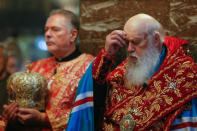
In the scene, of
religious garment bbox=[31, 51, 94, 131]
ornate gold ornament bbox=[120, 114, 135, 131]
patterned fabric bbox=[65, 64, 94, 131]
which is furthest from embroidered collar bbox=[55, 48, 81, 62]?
ornate gold ornament bbox=[120, 114, 135, 131]

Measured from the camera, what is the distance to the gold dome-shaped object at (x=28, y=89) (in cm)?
360

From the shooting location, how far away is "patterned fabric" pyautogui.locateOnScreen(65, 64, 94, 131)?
3092 mm

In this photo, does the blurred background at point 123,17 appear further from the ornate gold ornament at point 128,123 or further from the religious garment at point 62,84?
the ornate gold ornament at point 128,123

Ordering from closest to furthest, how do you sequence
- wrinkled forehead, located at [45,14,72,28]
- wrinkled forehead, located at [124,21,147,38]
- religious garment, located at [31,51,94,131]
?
wrinkled forehead, located at [124,21,147,38] < religious garment, located at [31,51,94,131] < wrinkled forehead, located at [45,14,72,28]

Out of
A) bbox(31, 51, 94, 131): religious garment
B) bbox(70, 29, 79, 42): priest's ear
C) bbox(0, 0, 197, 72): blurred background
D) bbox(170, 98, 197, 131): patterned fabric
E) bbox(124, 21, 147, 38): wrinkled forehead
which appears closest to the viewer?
bbox(170, 98, 197, 131): patterned fabric

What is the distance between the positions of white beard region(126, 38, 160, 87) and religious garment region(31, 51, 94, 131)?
89 centimetres

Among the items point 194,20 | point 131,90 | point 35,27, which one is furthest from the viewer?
point 35,27

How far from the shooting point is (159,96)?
9.36 ft

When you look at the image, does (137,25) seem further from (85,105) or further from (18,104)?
(18,104)

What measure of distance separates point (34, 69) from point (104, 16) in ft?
3.22

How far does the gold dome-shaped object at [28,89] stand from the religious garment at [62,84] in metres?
0.13

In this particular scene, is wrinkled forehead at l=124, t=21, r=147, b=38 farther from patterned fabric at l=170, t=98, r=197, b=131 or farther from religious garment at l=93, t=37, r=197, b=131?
patterned fabric at l=170, t=98, r=197, b=131

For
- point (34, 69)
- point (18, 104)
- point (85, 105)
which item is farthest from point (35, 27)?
point (85, 105)

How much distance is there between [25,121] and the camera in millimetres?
3637
